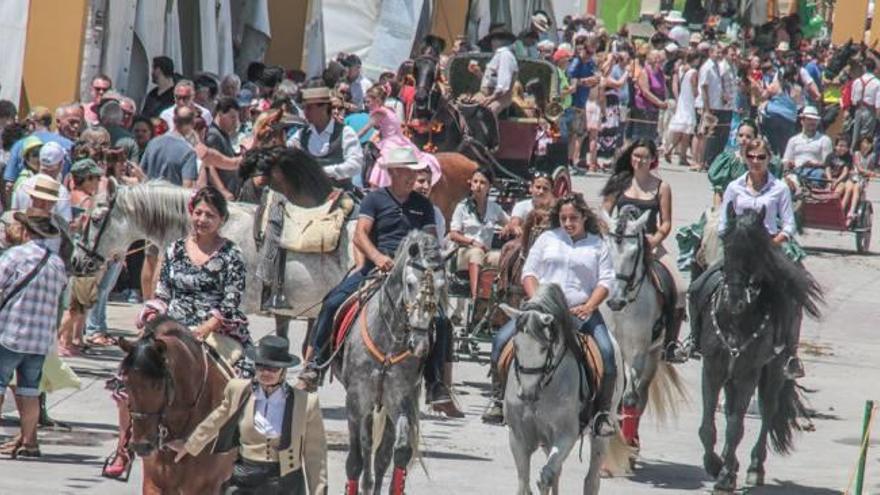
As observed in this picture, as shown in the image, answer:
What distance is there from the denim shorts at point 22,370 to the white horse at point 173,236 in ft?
6.48

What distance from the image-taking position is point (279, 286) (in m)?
17.2

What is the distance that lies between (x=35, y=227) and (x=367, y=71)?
2234 centimetres

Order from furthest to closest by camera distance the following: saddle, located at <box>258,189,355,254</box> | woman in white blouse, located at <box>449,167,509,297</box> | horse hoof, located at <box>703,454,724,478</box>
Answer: woman in white blouse, located at <box>449,167,509,297</box> < saddle, located at <box>258,189,355,254</box> < horse hoof, located at <box>703,454,724,478</box>

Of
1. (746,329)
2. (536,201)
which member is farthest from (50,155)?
(746,329)

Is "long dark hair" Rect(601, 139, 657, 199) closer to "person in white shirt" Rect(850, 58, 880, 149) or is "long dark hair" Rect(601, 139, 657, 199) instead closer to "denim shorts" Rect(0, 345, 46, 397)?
"denim shorts" Rect(0, 345, 46, 397)

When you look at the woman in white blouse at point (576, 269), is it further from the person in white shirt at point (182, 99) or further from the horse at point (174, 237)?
the person in white shirt at point (182, 99)

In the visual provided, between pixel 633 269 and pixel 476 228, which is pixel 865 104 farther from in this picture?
pixel 633 269

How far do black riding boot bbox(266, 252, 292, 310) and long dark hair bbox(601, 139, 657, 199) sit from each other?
8.46ft

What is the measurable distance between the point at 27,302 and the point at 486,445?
397 centimetres

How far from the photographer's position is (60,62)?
2506 centimetres

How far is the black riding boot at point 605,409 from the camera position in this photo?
1387 cm

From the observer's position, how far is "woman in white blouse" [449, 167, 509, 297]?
2008 cm

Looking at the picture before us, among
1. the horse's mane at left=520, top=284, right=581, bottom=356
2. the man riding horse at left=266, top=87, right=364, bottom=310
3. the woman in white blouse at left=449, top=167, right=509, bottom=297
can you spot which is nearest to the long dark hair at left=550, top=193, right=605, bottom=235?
the horse's mane at left=520, top=284, right=581, bottom=356

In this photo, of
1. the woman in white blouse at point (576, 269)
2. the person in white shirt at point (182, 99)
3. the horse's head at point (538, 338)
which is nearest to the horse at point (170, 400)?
the horse's head at point (538, 338)
